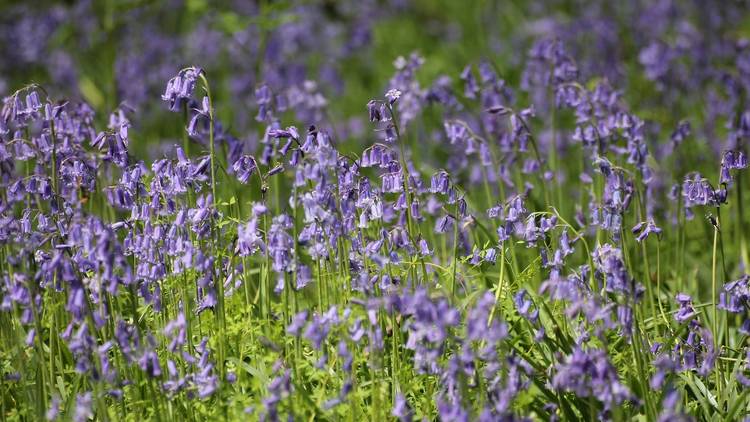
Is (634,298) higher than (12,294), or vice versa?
(12,294)

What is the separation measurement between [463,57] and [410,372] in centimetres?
758

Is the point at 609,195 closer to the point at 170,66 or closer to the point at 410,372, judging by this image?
the point at 410,372

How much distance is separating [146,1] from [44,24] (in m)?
3.22

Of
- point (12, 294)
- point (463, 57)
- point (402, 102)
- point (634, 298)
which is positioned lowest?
point (634, 298)

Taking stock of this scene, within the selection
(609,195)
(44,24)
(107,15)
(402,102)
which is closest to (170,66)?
(44,24)

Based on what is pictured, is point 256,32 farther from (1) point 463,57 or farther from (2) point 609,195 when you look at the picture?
(2) point 609,195

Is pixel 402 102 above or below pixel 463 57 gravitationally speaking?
below

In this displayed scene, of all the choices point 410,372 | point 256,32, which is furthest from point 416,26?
point 410,372

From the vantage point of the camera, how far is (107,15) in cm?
822

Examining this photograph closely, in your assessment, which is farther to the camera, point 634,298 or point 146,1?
point 146,1

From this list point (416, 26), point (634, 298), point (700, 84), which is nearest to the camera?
point (634, 298)

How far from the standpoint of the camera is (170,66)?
1053 cm

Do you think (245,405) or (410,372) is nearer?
(245,405)

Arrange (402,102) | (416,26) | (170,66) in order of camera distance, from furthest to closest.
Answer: (416,26)
(170,66)
(402,102)
